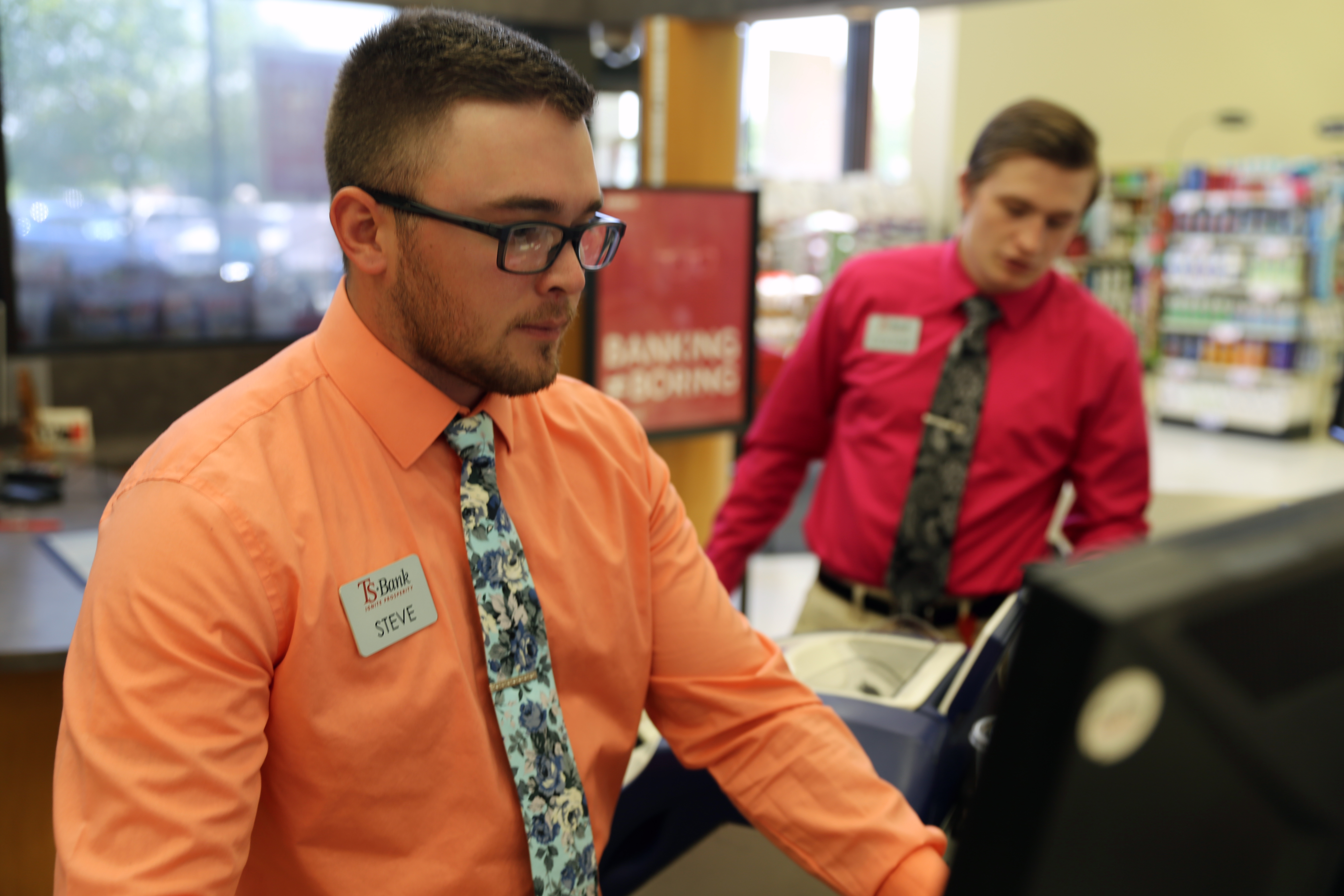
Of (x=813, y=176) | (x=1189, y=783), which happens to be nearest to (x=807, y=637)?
(x=1189, y=783)

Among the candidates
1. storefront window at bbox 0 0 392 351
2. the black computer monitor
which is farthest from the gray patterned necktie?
storefront window at bbox 0 0 392 351

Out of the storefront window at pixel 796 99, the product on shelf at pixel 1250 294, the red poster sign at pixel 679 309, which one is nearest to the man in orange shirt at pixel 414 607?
the red poster sign at pixel 679 309

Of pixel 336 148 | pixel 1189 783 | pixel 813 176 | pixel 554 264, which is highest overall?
pixel 813 176

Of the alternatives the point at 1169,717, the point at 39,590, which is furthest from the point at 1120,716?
the point at 39,590

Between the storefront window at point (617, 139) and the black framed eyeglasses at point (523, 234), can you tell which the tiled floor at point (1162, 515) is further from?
the storefront window at point (617, 139)

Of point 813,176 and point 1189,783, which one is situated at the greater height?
point 813,176

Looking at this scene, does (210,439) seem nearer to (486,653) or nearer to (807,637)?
(486,653)

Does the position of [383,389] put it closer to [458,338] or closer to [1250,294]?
[458,338]

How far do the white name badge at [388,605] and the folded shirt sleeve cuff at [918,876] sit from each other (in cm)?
52

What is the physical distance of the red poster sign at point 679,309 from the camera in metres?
3.06

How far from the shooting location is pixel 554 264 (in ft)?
3.46

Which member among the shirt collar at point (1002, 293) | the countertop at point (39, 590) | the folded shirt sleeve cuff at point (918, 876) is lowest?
the countertop at point (39, 590)

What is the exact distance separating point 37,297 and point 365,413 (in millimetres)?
2847

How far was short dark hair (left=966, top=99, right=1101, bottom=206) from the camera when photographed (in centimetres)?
193
